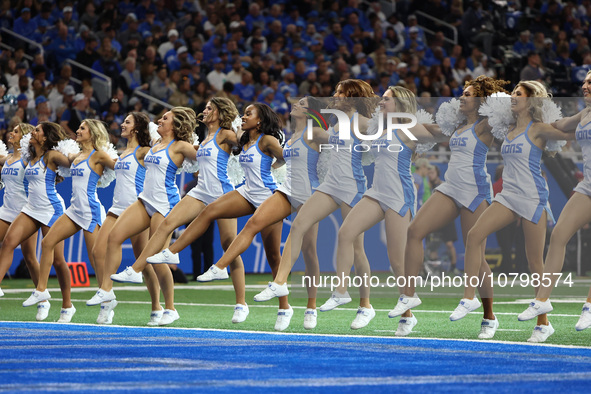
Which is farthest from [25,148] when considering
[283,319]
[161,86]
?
[161,86]

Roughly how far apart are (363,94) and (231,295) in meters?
5.59

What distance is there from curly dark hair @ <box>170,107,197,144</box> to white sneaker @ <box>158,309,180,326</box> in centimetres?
168

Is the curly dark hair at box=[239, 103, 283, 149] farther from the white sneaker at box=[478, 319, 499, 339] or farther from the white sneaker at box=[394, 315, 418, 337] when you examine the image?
the white sneaker at box=[478, 319, 499, 339]

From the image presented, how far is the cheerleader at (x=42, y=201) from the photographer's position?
11.0m

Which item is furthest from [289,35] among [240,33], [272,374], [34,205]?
[272,374]

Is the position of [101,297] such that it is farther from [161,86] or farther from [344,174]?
[161,86]

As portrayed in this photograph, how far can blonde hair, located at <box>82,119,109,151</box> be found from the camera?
36.0ft

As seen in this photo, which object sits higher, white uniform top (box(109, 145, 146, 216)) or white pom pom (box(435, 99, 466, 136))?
white pom pom (box(435, 99, 466, 136))

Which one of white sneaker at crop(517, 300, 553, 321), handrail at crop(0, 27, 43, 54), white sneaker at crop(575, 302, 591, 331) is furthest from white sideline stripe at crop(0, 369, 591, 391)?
handrail at crop(0, 27, 43, 54)

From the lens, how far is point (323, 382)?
5969 millimetres

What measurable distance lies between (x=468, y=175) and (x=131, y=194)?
3.50 metres

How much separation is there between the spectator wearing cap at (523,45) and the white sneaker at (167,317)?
49.5 ft

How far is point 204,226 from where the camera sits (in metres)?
9.52

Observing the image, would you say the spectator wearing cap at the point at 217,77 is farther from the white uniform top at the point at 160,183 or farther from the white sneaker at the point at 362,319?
A: the white sneaker at the point at 362,319
